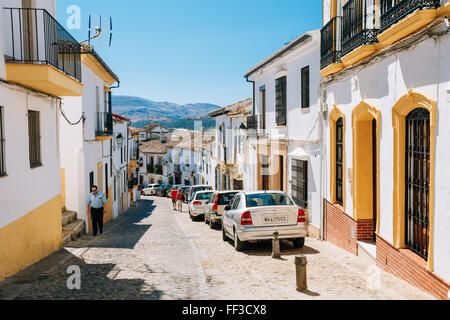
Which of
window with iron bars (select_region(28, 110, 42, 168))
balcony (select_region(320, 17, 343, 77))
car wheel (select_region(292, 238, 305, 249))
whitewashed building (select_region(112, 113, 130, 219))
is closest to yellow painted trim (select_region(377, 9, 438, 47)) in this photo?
balcony (select_region(320, 17, 343, 77))

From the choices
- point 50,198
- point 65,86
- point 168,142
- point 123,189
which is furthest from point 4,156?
point 168,142

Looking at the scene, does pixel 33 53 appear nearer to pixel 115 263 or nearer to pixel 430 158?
pixel 115 263

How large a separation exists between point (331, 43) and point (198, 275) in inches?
260

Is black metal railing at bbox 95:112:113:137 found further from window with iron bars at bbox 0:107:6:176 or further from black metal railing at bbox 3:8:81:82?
window with iron bars at bbox 0:107:6:176

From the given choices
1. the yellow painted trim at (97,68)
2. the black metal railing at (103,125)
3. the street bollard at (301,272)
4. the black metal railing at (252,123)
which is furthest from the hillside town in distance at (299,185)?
the black metal railing at (252,123)

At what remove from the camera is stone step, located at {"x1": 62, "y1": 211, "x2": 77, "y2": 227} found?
1416 centimetres

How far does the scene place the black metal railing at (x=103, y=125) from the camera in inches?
739

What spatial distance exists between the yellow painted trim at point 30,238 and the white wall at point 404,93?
6375mm

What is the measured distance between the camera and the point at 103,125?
19578 millimetres

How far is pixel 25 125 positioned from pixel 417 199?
7.14 meters

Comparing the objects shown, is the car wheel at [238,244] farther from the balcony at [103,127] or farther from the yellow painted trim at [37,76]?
the balcony at [103,127]

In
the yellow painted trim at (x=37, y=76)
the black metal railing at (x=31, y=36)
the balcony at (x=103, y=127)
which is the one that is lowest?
the balcony at (x=103, y=127)

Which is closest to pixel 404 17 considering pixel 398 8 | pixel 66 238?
pixel 398 8

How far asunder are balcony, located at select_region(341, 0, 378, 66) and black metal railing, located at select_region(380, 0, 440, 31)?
0.53 meters
